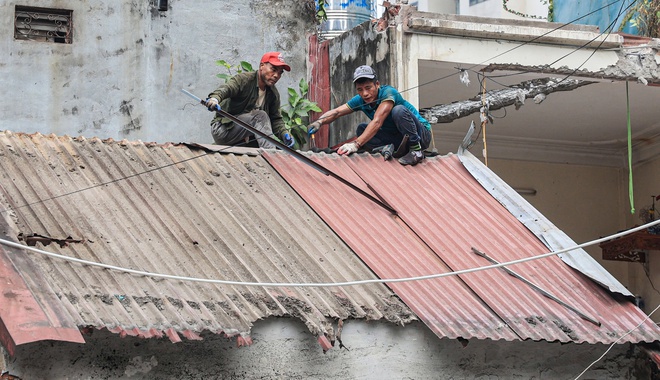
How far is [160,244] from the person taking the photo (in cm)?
820

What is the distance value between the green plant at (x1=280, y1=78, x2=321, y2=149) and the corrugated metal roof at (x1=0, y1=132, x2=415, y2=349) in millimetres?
2358

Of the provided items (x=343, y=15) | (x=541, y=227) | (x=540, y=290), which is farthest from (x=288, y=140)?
(x=540, y=290)

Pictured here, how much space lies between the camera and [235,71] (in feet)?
41.5

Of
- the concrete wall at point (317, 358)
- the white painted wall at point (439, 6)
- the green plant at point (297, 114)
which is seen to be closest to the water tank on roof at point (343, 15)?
the green plant at point (297, 114)

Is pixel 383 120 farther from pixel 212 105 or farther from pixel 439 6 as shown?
pixel 439 6

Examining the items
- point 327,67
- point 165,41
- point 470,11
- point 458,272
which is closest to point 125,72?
point 165,41

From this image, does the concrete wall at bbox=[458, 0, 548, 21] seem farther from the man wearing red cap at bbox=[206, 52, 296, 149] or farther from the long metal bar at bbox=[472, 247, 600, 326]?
the long metal bar at bbox=[472, 247, 600, 326]

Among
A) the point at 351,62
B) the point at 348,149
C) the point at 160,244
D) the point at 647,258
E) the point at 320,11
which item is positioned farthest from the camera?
the point at 647,258

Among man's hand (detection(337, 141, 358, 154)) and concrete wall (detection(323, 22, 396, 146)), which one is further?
concrete wall (detection(323, 22, 396, 146))

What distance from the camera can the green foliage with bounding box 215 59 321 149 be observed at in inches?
478

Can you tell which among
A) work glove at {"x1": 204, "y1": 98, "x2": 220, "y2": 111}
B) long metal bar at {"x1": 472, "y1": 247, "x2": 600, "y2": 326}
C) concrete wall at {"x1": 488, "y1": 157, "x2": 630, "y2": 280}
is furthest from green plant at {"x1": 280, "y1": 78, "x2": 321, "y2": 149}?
concrete wall at {"x1": 488, "y1": 157, "x2": 630, "y2": 280}

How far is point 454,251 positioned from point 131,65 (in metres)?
4.78

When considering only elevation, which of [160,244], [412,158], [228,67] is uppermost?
[228,67]

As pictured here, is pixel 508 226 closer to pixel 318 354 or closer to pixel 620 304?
pixel 620 304
